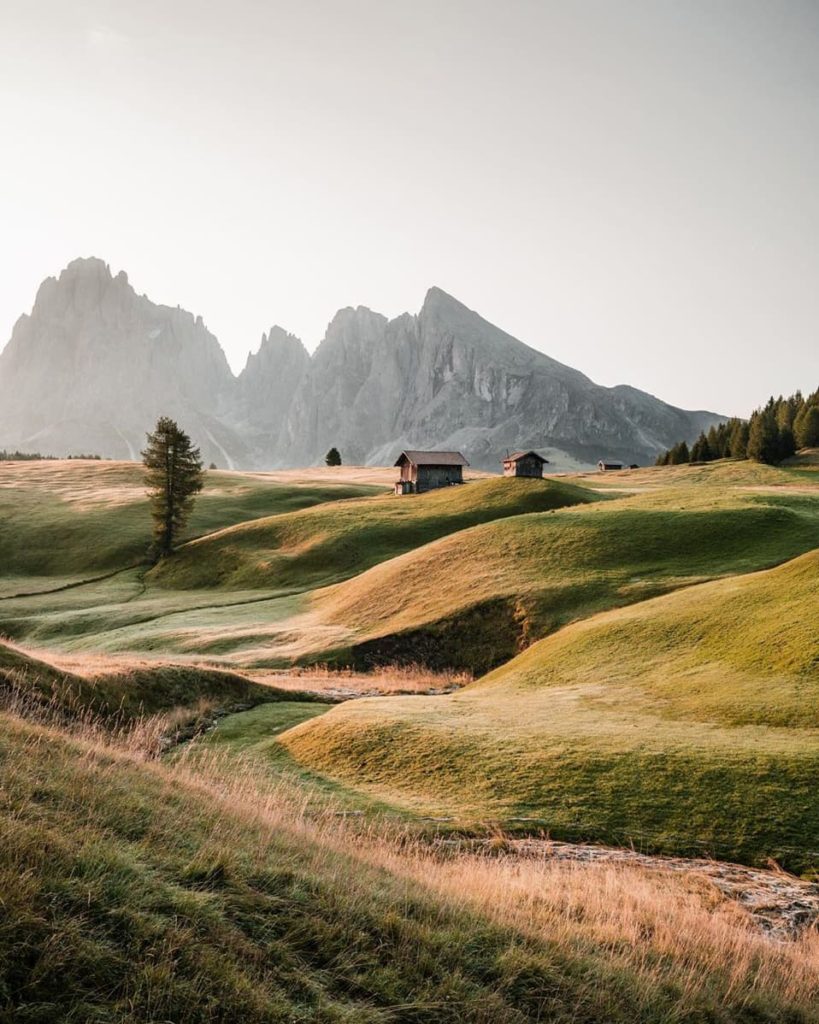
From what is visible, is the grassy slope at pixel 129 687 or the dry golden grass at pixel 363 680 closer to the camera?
the grassy slope at pixel 129 687

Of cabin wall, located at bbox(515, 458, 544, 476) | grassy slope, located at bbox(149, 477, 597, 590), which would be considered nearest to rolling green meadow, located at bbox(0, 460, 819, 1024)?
grassy slope, located at bbox(149, 477, 597, 590)

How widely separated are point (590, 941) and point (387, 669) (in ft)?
119

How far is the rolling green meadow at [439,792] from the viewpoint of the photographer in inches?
269

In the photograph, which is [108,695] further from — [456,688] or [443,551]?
[443,551]

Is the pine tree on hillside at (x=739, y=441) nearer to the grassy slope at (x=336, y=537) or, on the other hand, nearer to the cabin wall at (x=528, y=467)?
the cabin wall at (x=528, y=467)

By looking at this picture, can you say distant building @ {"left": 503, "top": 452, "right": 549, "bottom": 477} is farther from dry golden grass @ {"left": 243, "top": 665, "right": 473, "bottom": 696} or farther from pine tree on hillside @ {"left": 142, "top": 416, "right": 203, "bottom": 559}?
dry golden grass @ {"left": 243, "top": 665, "right": 473, "bottom": 696}

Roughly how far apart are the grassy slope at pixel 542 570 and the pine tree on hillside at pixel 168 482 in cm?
3077

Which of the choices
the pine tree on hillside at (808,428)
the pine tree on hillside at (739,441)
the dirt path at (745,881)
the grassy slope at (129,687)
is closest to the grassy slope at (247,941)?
the dirt path at (745,881)

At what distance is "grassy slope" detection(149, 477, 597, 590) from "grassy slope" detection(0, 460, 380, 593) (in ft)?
37.9

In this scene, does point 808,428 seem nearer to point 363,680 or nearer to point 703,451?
point 703,451

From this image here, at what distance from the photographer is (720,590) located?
119ft

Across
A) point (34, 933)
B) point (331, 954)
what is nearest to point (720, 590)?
point (331, 954)

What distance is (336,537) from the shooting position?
3263 inches

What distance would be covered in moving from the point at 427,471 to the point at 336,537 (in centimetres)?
3133
